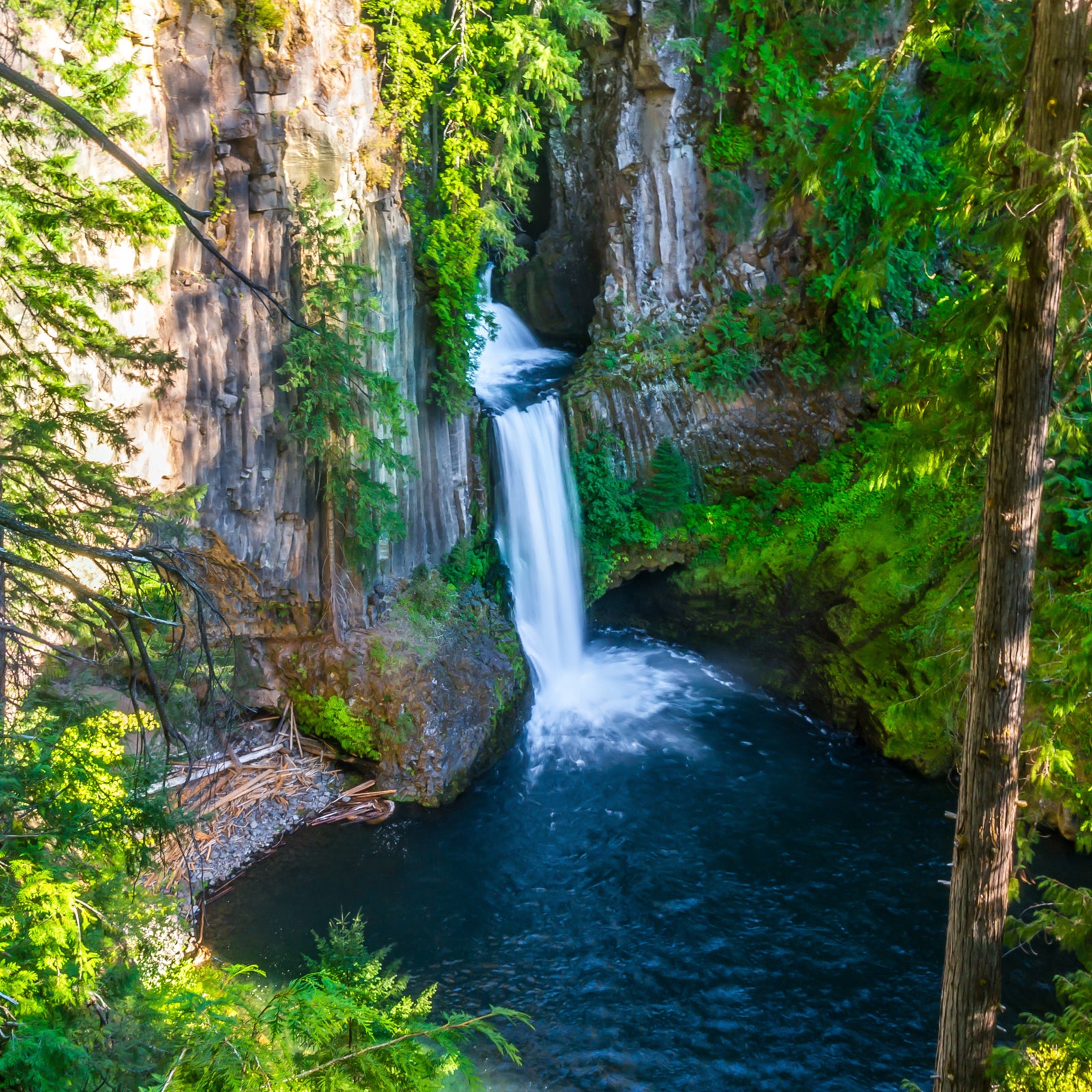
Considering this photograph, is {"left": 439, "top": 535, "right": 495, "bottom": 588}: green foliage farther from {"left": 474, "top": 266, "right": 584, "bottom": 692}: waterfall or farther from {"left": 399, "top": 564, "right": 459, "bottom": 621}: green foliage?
{"left": 474, "top": 266, "right": 584, "bottom": 692}: waterfall

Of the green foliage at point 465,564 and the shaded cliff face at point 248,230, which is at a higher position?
the shaded cliff face at point 248,230

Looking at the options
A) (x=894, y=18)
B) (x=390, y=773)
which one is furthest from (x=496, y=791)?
(x=894, y=18)

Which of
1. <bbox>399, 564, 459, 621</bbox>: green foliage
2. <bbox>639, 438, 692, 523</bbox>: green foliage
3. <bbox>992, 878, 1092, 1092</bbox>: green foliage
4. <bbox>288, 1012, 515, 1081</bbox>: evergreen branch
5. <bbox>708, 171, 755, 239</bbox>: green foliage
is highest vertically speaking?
<bbox>708, 171, 755, 239</bbox>: green foliage

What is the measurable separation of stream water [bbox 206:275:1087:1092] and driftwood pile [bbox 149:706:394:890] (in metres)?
0.32

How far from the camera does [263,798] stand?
1100cm

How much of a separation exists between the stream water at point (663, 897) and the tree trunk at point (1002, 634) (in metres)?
3.45

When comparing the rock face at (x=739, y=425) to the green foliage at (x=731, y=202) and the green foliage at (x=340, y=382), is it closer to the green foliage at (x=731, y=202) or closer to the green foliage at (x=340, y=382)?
the green foliage at (x=731, y=202)

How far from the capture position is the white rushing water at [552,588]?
45.5 feet

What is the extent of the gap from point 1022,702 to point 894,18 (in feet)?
49.7

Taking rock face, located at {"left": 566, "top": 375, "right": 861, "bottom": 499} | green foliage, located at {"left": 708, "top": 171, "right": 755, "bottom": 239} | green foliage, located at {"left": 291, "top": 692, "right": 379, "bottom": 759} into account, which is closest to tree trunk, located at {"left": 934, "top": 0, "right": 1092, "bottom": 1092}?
green foliage, located at {"left": 291, "top": 692, "right": 379, "bottom": 759}

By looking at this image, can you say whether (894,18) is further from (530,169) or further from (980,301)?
(980,301)

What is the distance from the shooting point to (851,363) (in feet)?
52.2

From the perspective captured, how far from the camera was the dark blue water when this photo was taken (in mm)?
7711

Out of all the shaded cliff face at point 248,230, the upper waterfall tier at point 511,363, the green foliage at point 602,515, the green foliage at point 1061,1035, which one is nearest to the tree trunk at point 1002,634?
the green foliage at point 1061,1035
